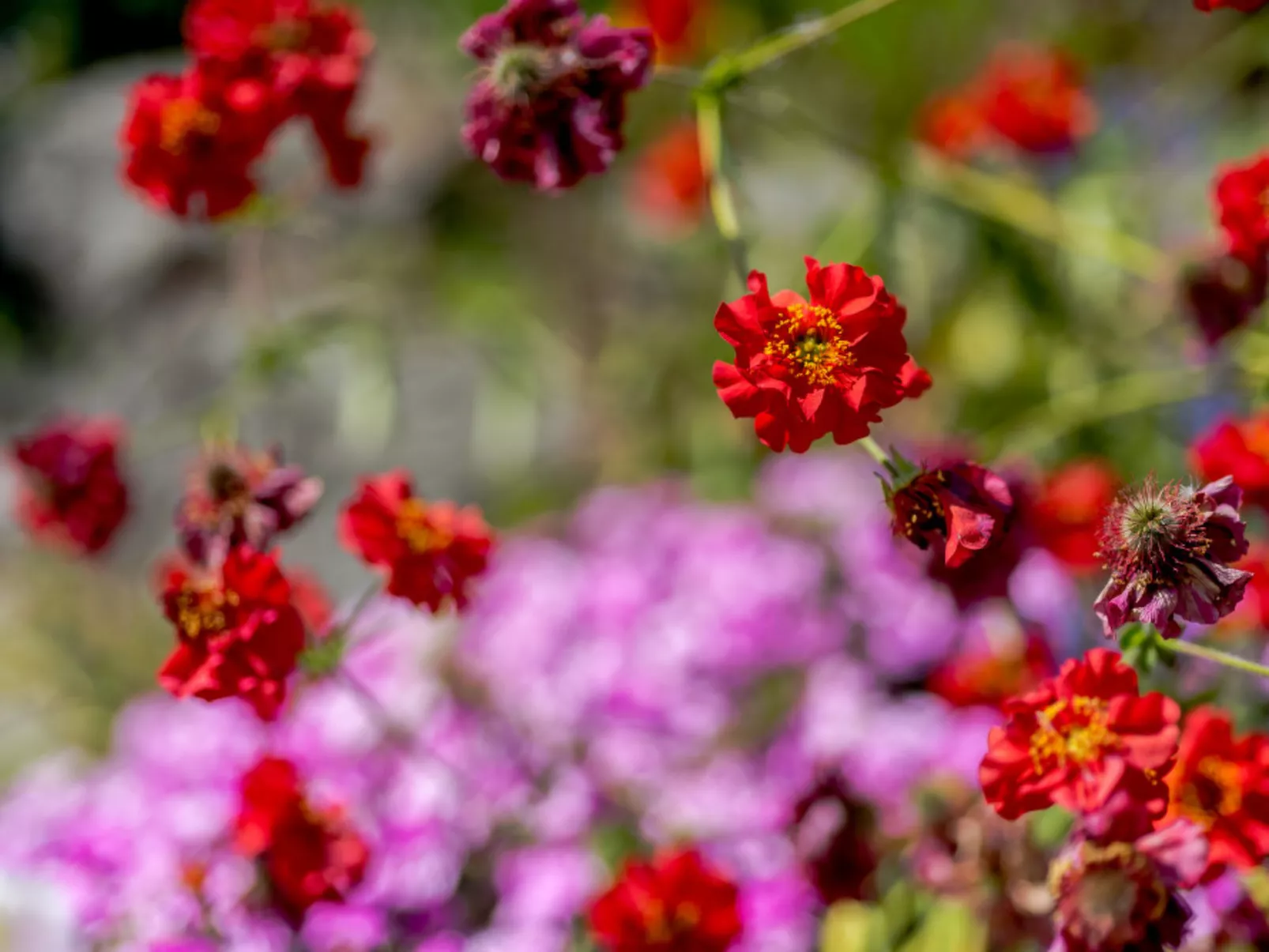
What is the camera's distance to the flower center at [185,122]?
37.0 inches

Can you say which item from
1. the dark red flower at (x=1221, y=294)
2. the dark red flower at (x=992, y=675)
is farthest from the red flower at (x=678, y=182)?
the dark red flower at (x=1221, y=294)

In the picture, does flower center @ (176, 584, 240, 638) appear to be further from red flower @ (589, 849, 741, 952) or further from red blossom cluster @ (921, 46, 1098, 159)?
red blossom cluster @ (921, 46, 1098, 159)

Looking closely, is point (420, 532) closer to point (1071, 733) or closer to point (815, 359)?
point (815, 359)

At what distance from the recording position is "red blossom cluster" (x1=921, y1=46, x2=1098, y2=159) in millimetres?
1427

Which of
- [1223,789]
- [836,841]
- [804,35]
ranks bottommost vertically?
[836,841]

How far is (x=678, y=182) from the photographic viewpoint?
212cm

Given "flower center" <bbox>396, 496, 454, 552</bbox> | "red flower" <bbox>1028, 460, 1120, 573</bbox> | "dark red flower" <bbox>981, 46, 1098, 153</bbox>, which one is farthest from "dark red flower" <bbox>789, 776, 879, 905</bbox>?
"dark red flower" <bbox>981, 46, 1098, 153</bbox>

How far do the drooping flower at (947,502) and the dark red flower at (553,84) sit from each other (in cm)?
29

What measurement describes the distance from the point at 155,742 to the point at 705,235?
1103mm

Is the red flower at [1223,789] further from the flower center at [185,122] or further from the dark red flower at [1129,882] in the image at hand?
the flower center at [185,122]

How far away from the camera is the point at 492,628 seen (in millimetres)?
1505

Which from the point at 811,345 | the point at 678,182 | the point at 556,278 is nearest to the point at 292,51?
the point at 811,345

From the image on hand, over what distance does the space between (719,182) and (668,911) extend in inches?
21.3

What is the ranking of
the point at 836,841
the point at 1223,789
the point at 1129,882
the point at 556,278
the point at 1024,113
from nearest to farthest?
the point at 1129,882 → the point at 1223,789 → the point at 836,841 → the point at 1024,113 → the point at 556,278
